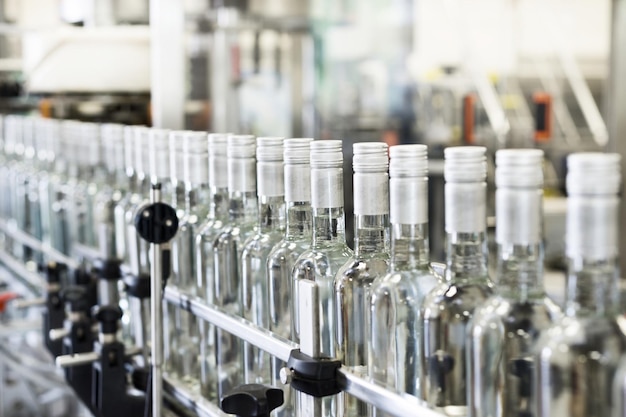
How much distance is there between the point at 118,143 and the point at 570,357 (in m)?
1.08

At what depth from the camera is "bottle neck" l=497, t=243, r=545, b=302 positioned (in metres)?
0.64

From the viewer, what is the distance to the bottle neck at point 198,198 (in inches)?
46.7

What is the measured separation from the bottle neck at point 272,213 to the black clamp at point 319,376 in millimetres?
232

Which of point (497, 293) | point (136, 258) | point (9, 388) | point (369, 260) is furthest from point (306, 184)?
point (9, 388)

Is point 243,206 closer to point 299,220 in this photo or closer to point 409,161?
point 299,220

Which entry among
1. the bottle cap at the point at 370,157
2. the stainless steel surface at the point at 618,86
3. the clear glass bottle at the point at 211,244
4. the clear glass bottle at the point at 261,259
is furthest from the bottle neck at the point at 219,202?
the stainless steel surface at the point at 618,86

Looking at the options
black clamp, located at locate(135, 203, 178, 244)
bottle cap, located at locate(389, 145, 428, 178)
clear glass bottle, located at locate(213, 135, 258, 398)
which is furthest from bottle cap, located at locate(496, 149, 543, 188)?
black clamp, located at locate(135, 203, 178, 244)

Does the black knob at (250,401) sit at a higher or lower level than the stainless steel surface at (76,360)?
higher

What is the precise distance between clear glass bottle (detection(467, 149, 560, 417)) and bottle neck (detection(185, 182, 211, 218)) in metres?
0.60

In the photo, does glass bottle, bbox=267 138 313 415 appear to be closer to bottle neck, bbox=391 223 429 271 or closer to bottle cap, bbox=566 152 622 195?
bottle neck, bbox=391 223 429 271

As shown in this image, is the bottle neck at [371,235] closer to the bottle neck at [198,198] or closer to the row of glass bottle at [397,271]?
the row of glass bottle at [397,271]

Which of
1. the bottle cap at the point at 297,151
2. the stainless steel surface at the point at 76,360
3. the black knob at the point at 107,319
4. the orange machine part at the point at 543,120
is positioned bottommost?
the stainless steel surface at the point at 76,360

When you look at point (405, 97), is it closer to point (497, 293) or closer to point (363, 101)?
point (363, 101)

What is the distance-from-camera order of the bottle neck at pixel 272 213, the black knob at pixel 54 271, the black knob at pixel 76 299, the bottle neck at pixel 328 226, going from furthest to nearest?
the black knob at pixel 54 271 → the black knob at pixel 76 299 → the bottle neck at pixel 272 213 → the bottle neck at pixel 328 226
